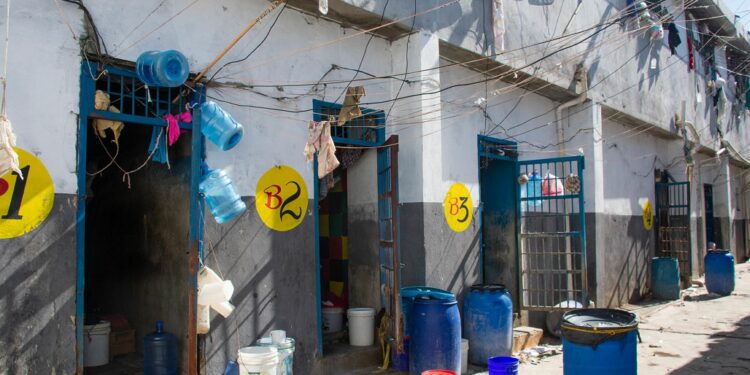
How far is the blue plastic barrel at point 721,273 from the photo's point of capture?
44.7 ft

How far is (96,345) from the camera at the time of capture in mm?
6145

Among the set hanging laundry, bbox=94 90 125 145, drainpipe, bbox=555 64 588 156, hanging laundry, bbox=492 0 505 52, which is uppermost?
hanging laundry, bbox=492 0 505 52

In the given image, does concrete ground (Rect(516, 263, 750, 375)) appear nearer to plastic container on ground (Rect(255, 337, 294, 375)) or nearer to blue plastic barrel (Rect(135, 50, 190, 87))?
plastic container on ground (Rect(255, 337, 294, 375))

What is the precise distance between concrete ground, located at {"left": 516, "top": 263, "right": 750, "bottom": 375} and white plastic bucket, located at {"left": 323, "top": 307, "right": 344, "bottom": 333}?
2.33 meters

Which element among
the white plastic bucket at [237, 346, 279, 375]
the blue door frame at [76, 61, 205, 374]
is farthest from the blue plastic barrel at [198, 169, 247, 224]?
the white plastic bucket at [237, 346, 279, 375]

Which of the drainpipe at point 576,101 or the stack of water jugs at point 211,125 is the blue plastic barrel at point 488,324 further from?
the drainpipe at point 576,101

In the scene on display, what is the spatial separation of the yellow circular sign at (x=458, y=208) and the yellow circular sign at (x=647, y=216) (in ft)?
25.2

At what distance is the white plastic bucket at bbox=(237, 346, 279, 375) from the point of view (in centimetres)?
524

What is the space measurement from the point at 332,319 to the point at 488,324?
1.96m

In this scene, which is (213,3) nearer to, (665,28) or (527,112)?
(527,112)

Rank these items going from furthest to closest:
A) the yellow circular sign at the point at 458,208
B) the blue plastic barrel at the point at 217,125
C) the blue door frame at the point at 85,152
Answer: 1. the yellow circular sign at the point at 458,208
2. the blue plastic barrel at the point at 217,125
3. the blue door frame at the point at 85,152

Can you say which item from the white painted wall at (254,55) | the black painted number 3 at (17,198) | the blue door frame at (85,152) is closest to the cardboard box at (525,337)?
the white painted wall at (254,55)

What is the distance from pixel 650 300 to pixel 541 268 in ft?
17.7

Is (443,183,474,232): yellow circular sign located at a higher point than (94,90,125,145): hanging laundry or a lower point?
lower
